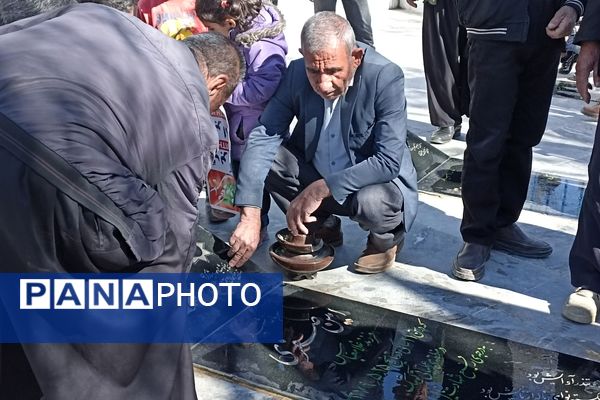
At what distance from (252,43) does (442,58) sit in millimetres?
1911

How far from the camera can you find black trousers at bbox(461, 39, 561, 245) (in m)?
3.33

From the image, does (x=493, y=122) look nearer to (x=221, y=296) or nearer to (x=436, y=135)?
(x=221, y=296)

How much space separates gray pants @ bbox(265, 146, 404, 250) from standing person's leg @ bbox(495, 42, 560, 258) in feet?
1.72

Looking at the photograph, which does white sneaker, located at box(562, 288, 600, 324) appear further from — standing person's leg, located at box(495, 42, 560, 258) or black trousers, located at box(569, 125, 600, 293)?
standing person's leg, located at box(495, 42, 560, 258)

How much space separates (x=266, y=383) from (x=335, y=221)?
4.03 ft

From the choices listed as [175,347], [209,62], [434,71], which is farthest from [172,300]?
[434,71]

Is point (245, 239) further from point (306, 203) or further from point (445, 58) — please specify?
point (445, 58)

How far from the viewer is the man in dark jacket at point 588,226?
3.03 metres

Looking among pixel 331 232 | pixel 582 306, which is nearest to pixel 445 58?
pixel 331 232

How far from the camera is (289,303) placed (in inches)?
134

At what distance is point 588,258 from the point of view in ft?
10.5

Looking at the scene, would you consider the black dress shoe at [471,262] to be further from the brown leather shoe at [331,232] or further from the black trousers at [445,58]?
the black trousers at [445,58]

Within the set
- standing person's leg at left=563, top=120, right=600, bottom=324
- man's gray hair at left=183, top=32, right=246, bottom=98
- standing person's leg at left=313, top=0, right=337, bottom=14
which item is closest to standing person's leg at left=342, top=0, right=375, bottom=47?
standing person's leg at left=313, top=0, right=337, bottom=14

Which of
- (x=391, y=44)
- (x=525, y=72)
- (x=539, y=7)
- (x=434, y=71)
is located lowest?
(x=391, y=44)
